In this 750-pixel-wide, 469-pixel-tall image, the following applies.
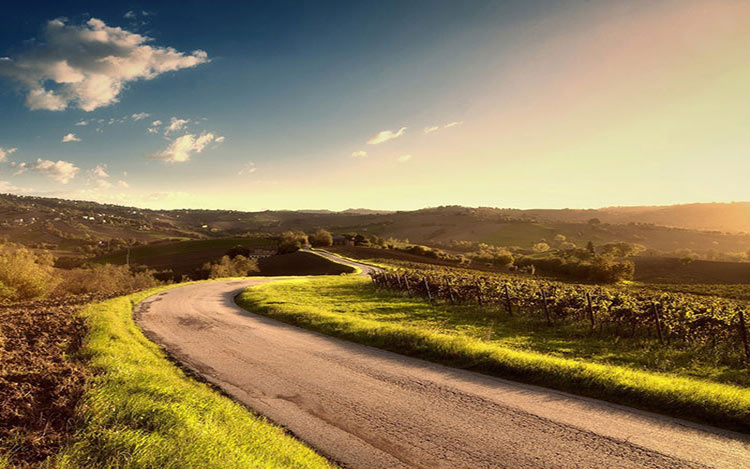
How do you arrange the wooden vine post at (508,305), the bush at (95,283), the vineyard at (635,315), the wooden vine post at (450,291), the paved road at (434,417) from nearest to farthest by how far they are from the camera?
the paved road at (434,417) → the vineyard at (635,315) → the wooden vine post at (508,305) → the wooden vine post at (450,291) → the bush at (95,283)

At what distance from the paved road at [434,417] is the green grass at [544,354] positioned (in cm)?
71

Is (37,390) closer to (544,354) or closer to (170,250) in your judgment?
(544,354)

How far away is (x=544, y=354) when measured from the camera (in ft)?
42.1

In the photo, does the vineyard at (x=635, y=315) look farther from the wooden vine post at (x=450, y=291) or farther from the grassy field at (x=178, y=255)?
the grassy field at (x=178, y=255)

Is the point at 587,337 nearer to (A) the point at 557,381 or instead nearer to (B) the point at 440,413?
(A) the point at 557,381

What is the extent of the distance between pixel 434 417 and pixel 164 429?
508 cm

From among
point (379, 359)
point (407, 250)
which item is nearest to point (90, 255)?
point (407, 250)

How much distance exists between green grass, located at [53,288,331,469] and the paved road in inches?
29.8

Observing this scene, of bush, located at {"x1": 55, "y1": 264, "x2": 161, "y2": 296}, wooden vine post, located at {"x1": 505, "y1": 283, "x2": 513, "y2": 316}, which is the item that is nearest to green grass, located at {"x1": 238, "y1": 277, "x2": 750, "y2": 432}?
wooden vine post, located at {"x1": 505, "y1": 283, "x2": 513, "y2": 316}

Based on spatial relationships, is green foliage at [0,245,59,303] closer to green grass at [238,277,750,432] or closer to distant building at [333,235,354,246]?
green grass at [238,277,750,432]

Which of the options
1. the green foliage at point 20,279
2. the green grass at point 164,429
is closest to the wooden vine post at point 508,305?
the green grass at point 164,429

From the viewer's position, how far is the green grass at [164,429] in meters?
4.77

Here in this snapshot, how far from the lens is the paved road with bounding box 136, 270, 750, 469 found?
609cm

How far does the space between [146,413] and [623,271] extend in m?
59.7
